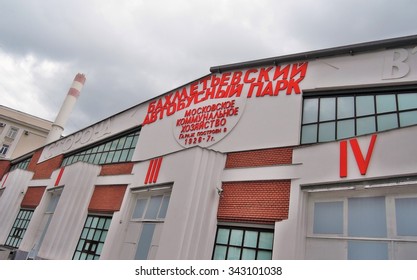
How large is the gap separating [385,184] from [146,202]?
7249 mm

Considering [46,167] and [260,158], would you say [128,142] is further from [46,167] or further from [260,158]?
[46,167]

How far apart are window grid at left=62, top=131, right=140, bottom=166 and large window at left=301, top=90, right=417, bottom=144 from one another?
798cm

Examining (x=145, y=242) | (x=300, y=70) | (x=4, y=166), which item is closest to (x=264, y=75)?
(x=300, y=70)

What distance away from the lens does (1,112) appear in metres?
36.8

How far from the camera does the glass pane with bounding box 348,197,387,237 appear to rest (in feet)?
17.4

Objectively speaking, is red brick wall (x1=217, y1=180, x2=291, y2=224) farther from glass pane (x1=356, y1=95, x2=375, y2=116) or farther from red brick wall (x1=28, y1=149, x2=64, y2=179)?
red brick wall (x1=28, y1=149, x2=64, y2=179)

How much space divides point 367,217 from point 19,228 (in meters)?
17.3

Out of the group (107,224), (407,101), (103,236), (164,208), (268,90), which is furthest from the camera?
(107,224)

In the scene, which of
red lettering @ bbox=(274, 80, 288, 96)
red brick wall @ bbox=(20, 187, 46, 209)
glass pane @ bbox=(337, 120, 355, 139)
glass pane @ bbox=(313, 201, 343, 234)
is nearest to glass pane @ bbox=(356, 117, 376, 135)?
glass pane @ bbox=(337, 120, 355, 139)

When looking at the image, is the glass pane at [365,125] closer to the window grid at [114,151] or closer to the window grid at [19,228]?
the window grid at [114,151]

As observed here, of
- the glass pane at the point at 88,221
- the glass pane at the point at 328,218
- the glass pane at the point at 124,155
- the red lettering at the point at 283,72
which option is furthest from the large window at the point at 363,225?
the glass pane at the point at 88,221

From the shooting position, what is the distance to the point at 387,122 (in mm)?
6516

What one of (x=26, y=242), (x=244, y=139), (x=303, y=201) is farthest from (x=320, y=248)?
(x=26, y=242)
